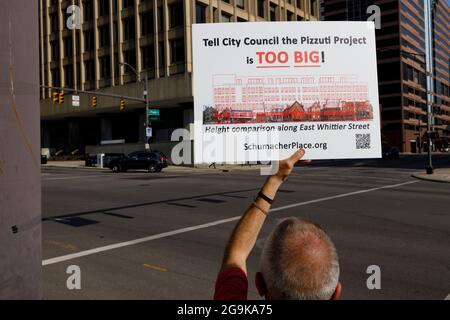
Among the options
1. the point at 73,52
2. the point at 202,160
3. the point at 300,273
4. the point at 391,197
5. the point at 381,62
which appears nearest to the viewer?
the point at 300,273

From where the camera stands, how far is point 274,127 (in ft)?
11.0

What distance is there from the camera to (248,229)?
8.23ft

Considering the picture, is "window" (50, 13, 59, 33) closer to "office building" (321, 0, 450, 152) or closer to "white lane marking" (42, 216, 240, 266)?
"white lane marking" (42, 216, 240, 266)

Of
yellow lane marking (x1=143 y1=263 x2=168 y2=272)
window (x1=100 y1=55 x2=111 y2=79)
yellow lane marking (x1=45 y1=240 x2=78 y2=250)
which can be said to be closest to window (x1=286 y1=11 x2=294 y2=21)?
window (x1=100 y1=55 x2=111 y2=79)

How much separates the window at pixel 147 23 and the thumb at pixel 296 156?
48717 mm

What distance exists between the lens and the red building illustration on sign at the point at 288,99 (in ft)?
10.9

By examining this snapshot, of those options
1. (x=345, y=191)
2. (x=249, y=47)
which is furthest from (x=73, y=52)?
(x=249, y=47)

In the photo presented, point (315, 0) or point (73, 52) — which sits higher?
point (315, 0)

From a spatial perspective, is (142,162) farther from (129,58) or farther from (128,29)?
(128,29)

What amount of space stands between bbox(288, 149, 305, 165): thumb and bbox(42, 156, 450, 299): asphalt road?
2500 millimetres

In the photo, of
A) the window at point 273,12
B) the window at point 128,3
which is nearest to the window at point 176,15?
the window at point 128,3

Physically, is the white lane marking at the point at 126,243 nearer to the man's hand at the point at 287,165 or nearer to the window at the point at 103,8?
the man's hand at the point at 287,165
